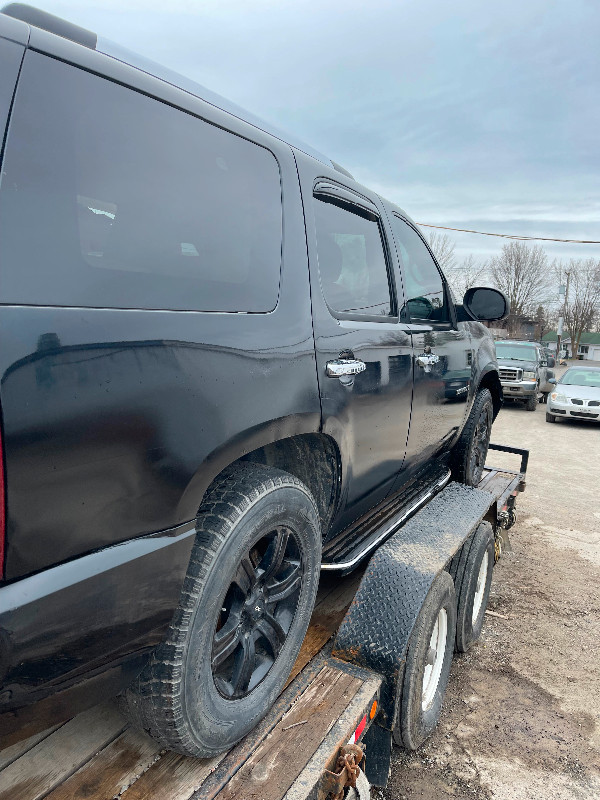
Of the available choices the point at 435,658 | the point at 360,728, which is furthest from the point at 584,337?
the point at 360,728

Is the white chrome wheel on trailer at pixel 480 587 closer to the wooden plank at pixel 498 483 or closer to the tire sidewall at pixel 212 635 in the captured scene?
the wooden plank at pixel 498 483

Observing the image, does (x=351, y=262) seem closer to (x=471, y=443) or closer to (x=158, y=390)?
(x=158, y=390)

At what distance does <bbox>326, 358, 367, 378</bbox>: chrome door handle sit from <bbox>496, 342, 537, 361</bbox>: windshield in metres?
15.1

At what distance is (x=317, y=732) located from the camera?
68.0 inches

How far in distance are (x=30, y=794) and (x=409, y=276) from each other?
2.62 metres

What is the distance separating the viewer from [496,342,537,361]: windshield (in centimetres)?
1620

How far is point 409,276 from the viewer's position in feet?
9.91

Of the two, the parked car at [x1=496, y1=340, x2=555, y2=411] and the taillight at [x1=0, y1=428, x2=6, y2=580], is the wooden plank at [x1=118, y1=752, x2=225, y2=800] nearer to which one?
the taillight at [x1=0, y1=428, x2=6, y2=580]

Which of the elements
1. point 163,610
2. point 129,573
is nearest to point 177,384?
point 129,573

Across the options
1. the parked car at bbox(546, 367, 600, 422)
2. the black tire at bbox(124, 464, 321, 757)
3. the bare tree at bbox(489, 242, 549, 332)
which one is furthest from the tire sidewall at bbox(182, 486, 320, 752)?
the bare tree at bbox(489, 242, 549, 332)

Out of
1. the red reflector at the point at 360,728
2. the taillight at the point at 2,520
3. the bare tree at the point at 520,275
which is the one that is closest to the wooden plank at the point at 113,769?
the red reflector at the point at 360,728

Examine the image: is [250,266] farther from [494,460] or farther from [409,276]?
[494,460]

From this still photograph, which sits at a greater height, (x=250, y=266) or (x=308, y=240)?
(x=308, y=240)

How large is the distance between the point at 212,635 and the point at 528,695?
95.8 inches
